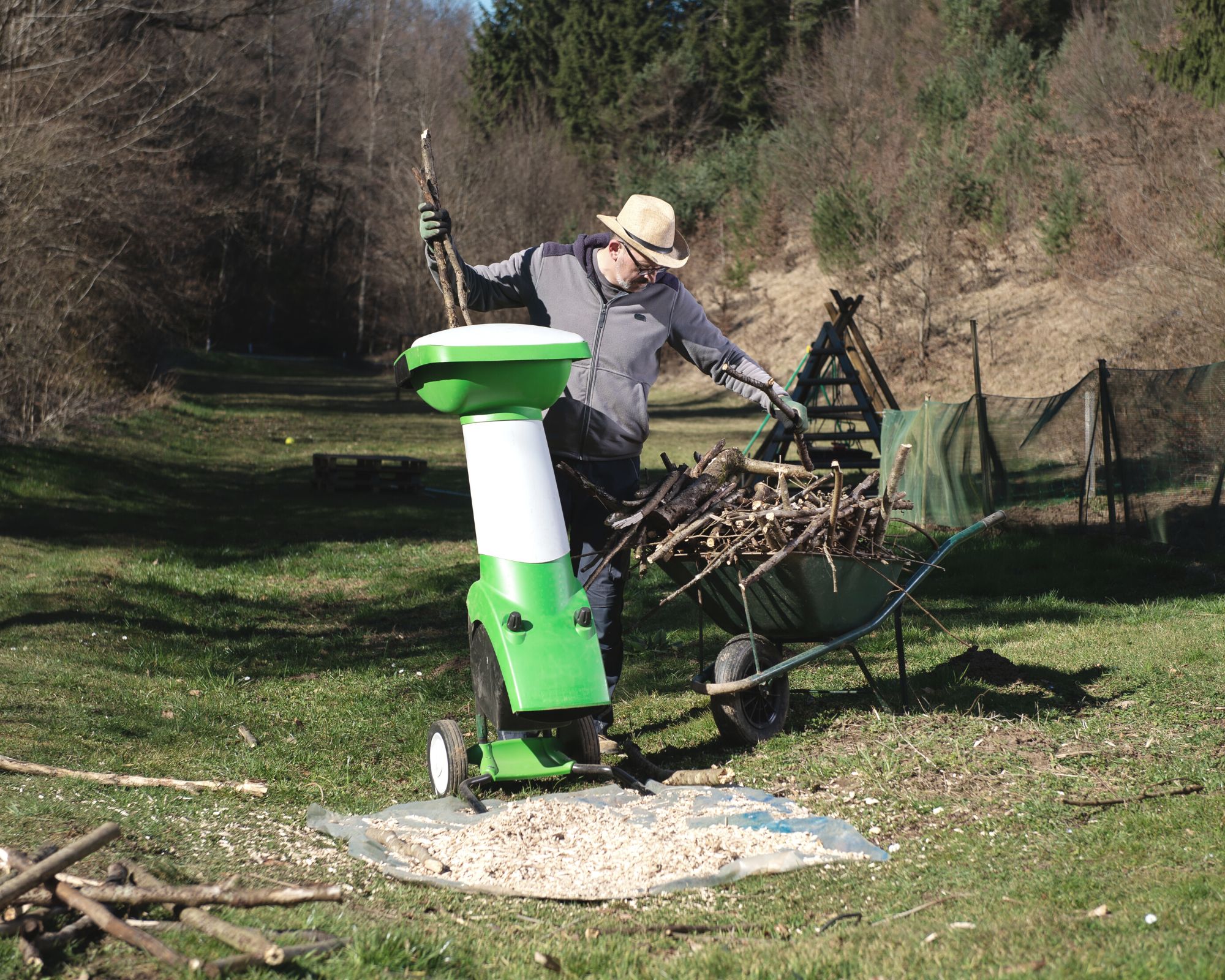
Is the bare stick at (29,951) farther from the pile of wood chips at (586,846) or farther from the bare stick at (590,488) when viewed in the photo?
the bare stick at (590,488)

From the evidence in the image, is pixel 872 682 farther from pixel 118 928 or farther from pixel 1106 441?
pixel 1106 441

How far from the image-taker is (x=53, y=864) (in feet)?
9.21

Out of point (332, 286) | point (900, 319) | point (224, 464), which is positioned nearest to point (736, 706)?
point (224, 464)

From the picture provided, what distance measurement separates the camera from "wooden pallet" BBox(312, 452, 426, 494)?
565 inches

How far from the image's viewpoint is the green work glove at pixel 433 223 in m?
4.53

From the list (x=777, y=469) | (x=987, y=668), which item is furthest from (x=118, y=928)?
(x=987, y=668)

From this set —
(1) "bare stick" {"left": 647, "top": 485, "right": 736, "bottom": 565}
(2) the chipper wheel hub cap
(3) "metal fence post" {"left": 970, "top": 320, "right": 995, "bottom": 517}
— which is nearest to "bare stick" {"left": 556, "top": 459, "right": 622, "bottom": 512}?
(1) "bare stick" {"left": 647, "top": 485, "right": 736, "bottom": 565}

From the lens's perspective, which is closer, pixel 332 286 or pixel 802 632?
pixel 802 632

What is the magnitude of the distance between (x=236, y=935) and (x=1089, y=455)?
345 inches

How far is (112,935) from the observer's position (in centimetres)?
273

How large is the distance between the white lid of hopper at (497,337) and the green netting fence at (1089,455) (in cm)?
671

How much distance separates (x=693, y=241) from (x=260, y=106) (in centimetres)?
1572

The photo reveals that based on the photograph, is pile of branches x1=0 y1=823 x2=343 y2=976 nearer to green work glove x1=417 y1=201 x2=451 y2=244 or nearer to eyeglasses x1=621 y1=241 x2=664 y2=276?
green work glove x1=417 y1=201 x2=451 y2=244

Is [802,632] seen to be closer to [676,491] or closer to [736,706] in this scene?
[736,706]
